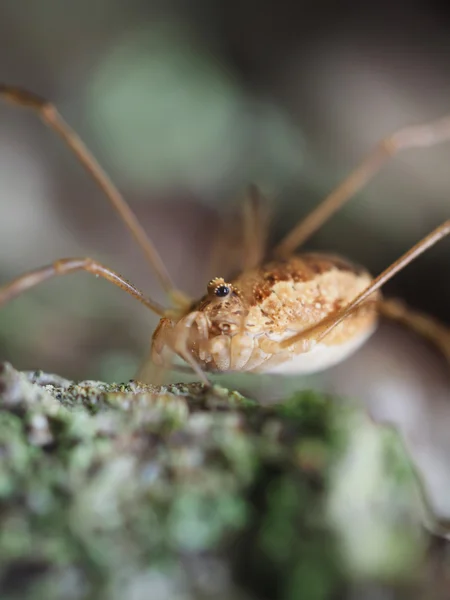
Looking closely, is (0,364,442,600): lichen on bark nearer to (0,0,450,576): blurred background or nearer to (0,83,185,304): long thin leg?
(0,83,185,304): long thin leg

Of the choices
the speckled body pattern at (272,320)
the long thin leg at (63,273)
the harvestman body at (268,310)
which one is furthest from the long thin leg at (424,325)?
the long thin leg at (63,273)

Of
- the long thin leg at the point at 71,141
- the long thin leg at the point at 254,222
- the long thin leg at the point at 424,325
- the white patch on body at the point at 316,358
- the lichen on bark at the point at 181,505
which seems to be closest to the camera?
the lichen on bark at the point at 181,505

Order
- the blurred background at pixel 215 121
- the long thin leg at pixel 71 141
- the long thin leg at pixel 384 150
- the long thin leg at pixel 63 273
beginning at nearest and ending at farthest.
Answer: the long thin leg at pixel 63 273 < the long thin leg at pixel 71 141 < the long thin leg at pixel 384 150 < the blurred background at pixel 215 121

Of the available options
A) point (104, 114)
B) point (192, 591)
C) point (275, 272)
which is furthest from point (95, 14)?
point (192, 591)

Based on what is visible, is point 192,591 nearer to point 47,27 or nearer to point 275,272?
point 275,272

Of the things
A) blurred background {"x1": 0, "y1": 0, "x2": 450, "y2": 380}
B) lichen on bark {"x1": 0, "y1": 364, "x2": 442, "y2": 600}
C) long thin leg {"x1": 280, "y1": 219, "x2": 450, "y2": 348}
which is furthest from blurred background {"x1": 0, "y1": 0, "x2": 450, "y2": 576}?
lichen on bark {"x1": 0, "y1": 364, "x2": 442, "y2": 600}

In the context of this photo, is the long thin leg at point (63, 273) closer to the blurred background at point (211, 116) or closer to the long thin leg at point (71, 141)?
the long thin leg at point (71, 141)
